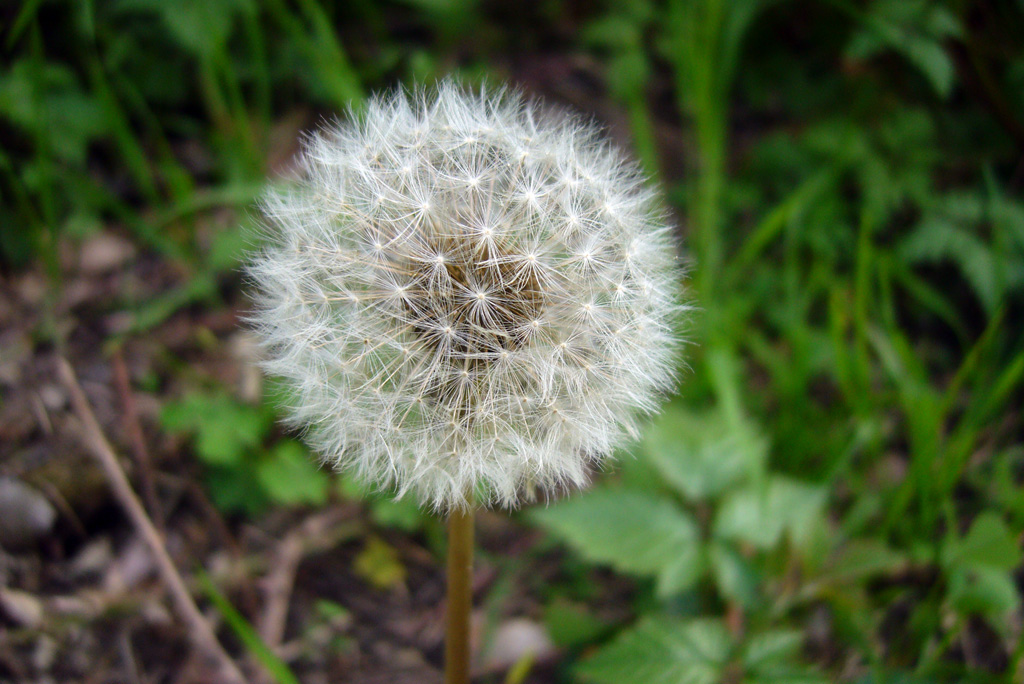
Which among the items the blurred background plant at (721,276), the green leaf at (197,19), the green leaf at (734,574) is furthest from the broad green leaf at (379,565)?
the green leaf at (197,19)

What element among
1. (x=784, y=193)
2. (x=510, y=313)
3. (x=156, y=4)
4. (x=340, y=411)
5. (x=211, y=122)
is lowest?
(x=340, y=411)

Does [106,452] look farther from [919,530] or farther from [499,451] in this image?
[919,530]

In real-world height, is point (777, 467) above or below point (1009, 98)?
below

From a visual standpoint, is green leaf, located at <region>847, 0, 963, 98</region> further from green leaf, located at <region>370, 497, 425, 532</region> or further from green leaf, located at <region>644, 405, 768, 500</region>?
green leaf, located at <region>370, 497, 425, 532</region>

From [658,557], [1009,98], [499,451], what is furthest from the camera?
[1009,98]

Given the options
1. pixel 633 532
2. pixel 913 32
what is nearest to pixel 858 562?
pixel 633 532

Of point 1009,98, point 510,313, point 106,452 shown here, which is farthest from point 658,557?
point 1009,98
